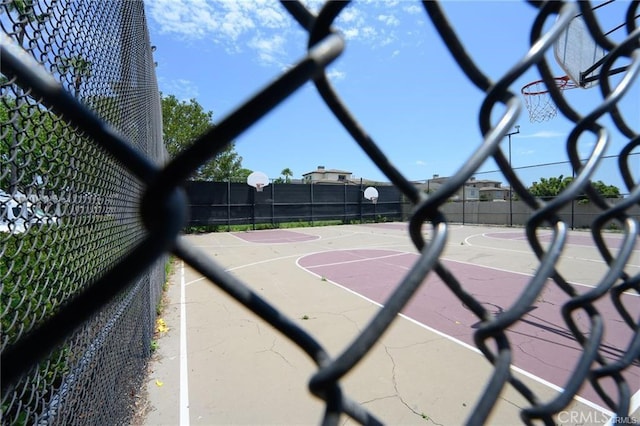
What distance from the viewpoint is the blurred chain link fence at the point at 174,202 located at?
1.06 ft

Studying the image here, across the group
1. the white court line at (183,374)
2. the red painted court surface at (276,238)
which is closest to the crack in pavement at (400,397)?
the white court line at (183,374)

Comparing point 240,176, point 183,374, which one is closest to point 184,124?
point 240,176

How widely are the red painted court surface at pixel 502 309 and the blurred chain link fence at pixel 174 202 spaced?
0.65 meters

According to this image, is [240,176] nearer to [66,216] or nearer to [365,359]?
[66,216]

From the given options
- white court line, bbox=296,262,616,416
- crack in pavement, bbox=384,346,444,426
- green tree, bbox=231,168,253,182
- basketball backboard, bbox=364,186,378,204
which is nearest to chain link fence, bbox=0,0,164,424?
white court line, bbox=296,262,616,416

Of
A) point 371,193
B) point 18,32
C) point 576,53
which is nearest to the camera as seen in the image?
point 18,32

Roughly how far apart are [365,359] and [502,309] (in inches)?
225

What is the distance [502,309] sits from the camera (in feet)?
18.5

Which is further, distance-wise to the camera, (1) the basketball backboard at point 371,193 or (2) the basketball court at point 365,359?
(1) the basketball backboard at point 371,193

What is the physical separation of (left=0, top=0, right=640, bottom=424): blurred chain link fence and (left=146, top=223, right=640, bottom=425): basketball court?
0.46 meters

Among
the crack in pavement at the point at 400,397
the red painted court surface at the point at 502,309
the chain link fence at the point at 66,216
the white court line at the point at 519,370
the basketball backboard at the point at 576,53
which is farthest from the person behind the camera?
the red painted court surface at the point at 502,309

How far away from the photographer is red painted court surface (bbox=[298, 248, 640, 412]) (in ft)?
12.5

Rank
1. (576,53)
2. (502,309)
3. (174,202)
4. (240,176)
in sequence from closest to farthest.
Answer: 1. (174,202)
2. (576,53)
3. (502,309)
4. (240,176)

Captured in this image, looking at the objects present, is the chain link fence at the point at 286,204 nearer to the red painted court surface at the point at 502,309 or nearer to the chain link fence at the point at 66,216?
the red painted court surface at the point at 502,309
